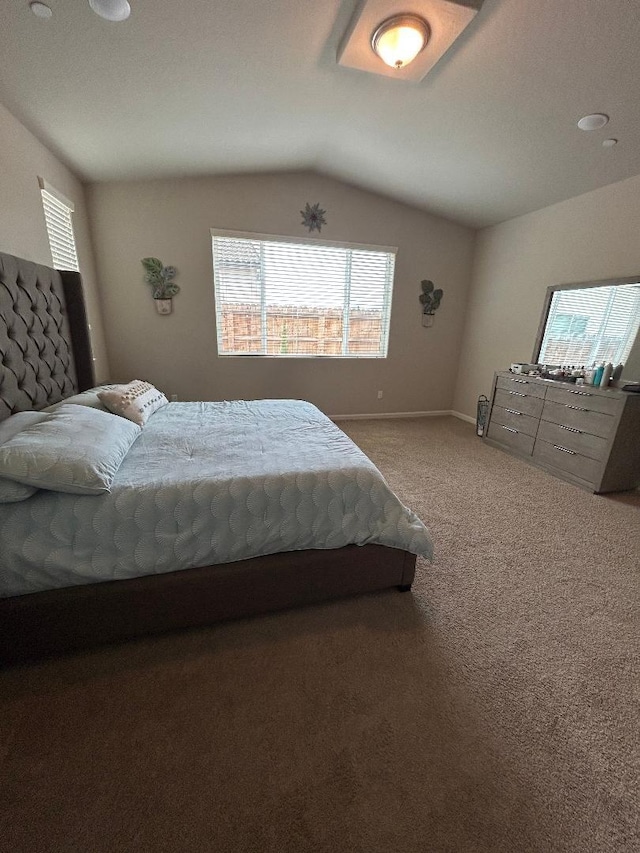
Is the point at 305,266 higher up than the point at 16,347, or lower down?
higher up

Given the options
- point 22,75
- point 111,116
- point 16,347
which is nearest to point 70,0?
point 22,75

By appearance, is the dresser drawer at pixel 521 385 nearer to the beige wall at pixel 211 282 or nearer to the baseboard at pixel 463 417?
the baseboard at pixel 463 417

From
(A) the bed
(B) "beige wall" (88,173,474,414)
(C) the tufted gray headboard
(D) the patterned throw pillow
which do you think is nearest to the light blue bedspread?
(A) the bed

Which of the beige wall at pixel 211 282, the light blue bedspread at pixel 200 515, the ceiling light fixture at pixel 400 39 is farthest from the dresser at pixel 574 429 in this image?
the ceiling light fixture at pixel 400 39

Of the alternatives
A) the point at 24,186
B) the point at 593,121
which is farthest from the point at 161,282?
the point at 593,121

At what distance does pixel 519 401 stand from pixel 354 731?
3.27m

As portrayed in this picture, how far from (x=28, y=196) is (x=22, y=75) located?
65 centimetres

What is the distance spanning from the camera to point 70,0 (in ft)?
4.86

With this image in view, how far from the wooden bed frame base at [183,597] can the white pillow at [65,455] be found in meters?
0.40

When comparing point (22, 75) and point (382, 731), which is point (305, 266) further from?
point (382, 731)

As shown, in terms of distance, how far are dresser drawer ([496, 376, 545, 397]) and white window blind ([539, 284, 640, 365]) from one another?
43 centimetres

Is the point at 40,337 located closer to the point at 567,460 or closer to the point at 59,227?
the point at 59,227

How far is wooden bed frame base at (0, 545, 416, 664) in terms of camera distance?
1232 millimetres

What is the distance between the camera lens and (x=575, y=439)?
9.60ft
